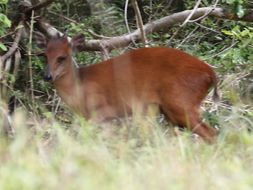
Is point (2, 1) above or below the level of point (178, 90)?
above

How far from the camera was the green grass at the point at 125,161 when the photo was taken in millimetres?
3812

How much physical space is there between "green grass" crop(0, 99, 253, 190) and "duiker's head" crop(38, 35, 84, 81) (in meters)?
1.39

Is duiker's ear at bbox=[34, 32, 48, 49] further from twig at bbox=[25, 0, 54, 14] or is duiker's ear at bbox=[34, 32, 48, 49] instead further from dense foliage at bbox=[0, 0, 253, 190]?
twig at bbox=[25, 0, 54, 14]

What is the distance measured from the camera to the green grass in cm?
381

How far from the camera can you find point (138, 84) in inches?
291

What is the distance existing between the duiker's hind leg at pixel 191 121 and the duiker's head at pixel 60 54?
110 cm

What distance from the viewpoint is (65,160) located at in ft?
13.8

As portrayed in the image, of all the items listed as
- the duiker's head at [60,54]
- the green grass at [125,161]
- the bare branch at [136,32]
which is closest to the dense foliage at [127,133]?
the green grass at [125,161]

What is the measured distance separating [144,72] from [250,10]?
1691 mm

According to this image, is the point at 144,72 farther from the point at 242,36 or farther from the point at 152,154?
the point at 152,154

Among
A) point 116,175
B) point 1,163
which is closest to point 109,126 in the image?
point 1,163

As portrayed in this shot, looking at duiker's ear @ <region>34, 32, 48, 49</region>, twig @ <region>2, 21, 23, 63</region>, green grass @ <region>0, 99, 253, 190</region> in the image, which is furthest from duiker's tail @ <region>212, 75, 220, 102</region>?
twig @ <region>2, 21, 23, 63</region>

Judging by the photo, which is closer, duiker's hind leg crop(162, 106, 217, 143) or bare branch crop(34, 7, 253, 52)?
duiker's hind leg crop(162, 106, 217, 143)

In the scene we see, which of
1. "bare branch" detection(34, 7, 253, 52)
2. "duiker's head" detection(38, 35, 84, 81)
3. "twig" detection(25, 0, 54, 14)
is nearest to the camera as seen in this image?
"duiker's head" detection(38, 35, 84, 81)
